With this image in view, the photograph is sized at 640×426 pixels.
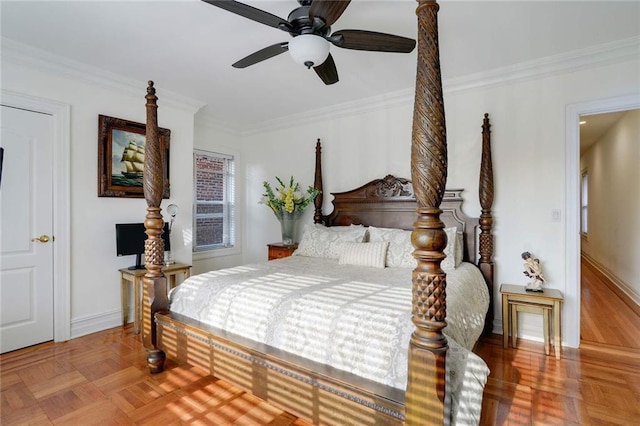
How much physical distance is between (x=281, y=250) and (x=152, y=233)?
2088 mm

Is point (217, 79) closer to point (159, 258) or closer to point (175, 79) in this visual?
point (175, 79)

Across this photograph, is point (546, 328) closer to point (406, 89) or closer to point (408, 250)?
point (408, 250)

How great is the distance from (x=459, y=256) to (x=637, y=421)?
5.13 ft

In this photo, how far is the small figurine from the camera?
2.92m

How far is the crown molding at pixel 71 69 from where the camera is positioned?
109 inches

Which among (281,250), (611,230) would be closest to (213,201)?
(281,250)

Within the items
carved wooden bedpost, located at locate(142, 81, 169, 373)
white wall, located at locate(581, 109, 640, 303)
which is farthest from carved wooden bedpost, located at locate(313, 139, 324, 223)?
white wall, located at locate(581, 109, 640, 303)

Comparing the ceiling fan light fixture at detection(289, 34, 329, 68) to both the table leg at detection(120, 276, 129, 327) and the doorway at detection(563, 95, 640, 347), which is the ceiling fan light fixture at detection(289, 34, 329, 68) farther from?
the table leg at detection(120, 276, 129, 327)

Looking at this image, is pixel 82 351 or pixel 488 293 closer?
pixel 82 351

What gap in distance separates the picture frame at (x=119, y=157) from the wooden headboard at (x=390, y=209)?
2.35 meters

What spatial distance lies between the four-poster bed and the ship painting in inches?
52.7

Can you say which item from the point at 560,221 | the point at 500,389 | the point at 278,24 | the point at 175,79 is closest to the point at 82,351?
the point at 175,79

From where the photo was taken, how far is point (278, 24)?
1.92m

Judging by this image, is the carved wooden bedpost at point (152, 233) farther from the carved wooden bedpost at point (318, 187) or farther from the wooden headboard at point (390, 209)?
the wooden headboard at point (390, 209)
